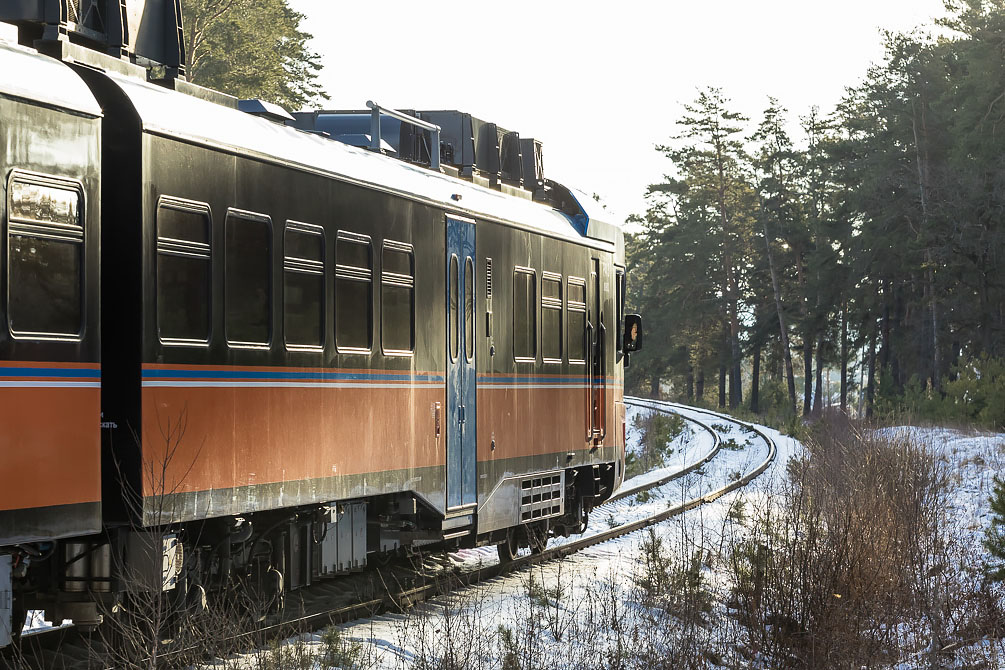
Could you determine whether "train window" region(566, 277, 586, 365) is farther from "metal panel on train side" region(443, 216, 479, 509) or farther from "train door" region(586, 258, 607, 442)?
"metal panel on train side" region(443, 216, 479, 509)

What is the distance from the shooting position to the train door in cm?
1535

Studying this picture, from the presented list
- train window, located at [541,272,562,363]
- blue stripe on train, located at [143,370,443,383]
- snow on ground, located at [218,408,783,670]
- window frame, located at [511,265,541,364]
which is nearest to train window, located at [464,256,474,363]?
blue stripe on train, located at [143,370,443,383]

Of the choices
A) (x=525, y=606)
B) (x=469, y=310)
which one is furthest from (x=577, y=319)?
(x=525, y=606)

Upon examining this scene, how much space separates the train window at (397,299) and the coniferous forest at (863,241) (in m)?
17.4

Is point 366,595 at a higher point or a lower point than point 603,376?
lower

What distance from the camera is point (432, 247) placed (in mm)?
11414

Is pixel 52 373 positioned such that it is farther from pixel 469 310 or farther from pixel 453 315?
pixel 469 310

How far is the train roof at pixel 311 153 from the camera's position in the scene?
8055 millimetres

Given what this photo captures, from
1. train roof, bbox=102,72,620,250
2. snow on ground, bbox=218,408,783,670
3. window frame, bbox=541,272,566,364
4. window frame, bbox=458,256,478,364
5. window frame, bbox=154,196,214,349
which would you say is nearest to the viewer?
window frame, bbox=154,196,214,349

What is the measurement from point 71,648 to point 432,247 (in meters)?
4.46

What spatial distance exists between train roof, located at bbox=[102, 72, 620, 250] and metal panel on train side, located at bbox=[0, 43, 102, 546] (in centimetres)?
60

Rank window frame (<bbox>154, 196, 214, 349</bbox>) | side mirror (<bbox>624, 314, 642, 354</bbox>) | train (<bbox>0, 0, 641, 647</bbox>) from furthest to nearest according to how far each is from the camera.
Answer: side mirror (<bbox>624, 314, 642, 354</bbox>) < window frame (<bbox>154, 196, 214, 349</bbox>) < train (<bbox>0, 0, 641, 647</bbox>)

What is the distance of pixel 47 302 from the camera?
7066mm

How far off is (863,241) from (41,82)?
48543 millimetres
